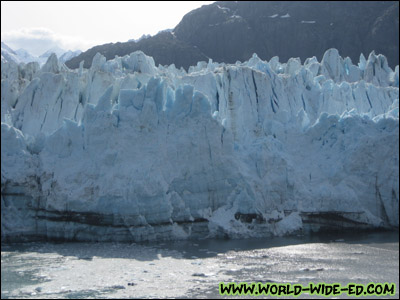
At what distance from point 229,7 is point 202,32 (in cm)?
363

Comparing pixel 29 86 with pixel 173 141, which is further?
pixel 29 86

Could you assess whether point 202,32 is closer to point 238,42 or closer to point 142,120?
point 238,42

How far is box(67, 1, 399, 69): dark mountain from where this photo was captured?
116ft

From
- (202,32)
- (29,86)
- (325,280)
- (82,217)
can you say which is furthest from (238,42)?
(325,280)

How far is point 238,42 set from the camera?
121 feet

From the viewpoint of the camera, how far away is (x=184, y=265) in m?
10.1

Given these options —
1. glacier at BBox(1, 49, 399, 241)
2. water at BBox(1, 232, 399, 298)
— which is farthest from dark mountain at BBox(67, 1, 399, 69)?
water at BBox(1, 232, 399, 298)

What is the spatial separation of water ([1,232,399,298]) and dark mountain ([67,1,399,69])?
24162 mm

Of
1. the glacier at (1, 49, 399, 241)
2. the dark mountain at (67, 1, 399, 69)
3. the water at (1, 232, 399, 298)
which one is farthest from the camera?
the dark mountain at (67, 1, 399, 69)

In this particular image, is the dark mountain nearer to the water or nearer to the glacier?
the glacier

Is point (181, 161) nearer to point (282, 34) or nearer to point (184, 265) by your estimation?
point (184, 265)

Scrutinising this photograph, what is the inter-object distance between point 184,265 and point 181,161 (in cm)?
335

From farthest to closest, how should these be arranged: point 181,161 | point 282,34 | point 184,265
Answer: point 282,34 → point 181,161 → point 184,265

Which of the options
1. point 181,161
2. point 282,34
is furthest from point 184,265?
point 282,34
